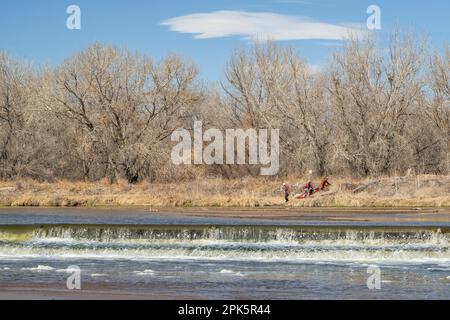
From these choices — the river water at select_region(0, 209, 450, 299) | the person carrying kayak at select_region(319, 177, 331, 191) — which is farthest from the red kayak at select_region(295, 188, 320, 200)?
the river water at select_region(0, 209, 450, 299)

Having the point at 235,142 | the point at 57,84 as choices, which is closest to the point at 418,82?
the point at 235,142

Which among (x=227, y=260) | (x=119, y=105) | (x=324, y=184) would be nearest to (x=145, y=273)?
(x=227, y=260)

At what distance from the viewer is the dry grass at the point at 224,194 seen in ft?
147

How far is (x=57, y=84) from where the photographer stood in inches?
2457

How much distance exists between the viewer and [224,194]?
49.6m

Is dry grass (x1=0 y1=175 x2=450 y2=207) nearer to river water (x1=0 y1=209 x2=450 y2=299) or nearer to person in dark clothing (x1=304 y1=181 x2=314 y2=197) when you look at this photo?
person in dark clothing (x1=304 y1=181 x2=314 y2=197)

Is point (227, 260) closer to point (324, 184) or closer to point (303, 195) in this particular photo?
point (303, 195)

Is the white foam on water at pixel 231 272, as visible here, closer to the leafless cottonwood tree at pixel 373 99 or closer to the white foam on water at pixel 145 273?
the white foam on water at pixel 145 273

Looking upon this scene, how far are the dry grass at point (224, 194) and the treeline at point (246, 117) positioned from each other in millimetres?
5964

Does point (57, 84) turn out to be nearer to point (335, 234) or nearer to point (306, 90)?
point (306, 90)

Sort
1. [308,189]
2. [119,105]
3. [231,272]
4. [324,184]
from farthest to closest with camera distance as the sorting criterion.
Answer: [119,105]
[324,184]
[308,189]
[231,272]

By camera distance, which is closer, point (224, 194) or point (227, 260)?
point (227, 260)

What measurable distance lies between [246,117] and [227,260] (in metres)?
42.2
